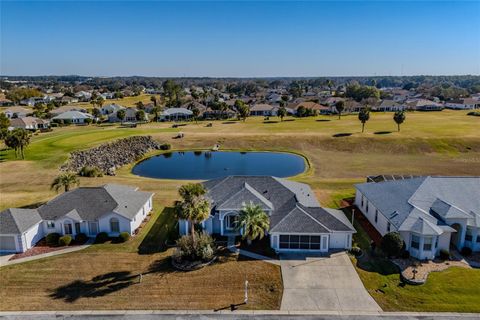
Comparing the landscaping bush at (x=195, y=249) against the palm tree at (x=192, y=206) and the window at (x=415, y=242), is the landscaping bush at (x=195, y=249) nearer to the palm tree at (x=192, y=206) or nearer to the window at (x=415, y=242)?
the palm tree at (x=192, y=206)

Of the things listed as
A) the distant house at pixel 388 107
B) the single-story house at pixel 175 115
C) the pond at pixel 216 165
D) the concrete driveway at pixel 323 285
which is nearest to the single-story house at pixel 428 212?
the concrete driveway at pixel 323 285

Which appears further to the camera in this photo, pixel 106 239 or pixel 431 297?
pixel 106 239

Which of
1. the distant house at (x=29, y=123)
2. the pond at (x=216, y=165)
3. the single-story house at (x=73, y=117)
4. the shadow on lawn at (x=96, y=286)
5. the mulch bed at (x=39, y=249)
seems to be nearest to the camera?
the shadow on lawn at (x=96, y=286)

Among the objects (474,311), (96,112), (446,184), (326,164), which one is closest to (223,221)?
(474,311)

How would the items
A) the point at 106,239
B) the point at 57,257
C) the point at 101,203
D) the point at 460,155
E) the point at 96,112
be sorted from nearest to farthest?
the point at 57,257
the point at 106,239
the point at 101,203
the point at 460,155
the point at 96,112

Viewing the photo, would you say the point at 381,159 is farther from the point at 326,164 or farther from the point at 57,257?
the point at 57,257

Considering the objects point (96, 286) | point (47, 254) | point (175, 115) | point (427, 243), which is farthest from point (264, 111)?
point (96, 286)

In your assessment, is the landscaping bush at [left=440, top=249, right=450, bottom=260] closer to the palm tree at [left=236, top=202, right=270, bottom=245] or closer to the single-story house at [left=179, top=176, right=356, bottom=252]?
the single-story house at [left=179, top=176, right=356, bottom=252]
